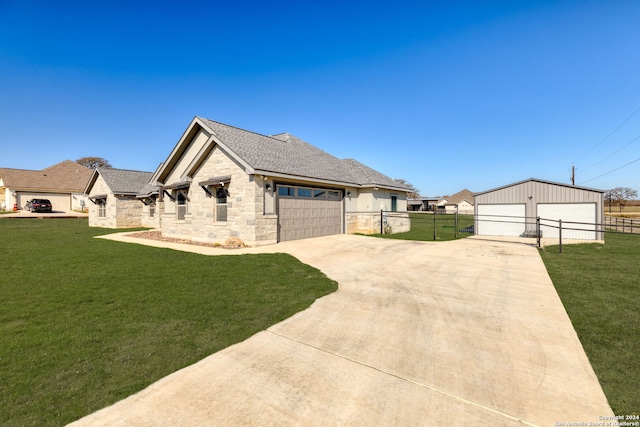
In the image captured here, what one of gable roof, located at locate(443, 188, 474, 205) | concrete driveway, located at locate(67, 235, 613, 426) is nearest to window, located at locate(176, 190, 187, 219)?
concrete driveway, located at locate(67, 235, 613, 426)

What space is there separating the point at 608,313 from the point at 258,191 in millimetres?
11030

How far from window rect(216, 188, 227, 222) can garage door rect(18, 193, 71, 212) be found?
38347 millimetres

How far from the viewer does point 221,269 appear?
26.1 feet

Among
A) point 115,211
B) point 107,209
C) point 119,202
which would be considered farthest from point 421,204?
point 107,209

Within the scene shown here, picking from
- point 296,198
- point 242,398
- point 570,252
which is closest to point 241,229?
point 296,198

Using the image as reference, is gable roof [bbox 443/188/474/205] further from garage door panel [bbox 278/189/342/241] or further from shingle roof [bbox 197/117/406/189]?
garage door panel [bbox 278/189/342/241]

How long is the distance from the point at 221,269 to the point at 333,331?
4931mm

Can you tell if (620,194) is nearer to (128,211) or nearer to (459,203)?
(459,203)

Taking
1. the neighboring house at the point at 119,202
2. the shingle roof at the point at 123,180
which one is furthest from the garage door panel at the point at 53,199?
the shingle roof at the point at 123,180

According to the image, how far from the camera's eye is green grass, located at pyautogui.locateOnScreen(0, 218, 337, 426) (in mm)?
2801

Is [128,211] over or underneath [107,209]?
underneath

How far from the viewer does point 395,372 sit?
3109 millimetres

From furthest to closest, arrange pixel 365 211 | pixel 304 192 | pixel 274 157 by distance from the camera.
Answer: pixel 365 211, pixel 304 192, pixel 274 157

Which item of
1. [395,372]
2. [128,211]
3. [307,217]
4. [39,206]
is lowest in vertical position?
[395,372]
